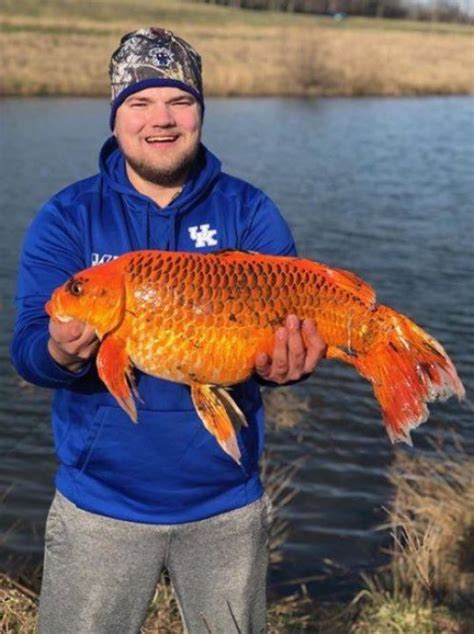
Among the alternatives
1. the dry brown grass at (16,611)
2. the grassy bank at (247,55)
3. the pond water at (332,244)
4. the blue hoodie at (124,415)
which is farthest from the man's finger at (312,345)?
the grassy bank at (247,55)

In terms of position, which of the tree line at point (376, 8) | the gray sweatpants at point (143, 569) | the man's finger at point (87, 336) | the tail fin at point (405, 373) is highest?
the man's finger at point (87, 336)

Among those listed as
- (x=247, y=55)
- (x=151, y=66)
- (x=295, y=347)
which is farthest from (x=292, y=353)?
(x=247, y=55)

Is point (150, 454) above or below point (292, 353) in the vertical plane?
below

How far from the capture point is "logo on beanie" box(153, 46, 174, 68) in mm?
3097

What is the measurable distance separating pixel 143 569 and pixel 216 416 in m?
0.58

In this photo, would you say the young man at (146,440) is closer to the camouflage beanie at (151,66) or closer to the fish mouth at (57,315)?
the camouflage beanie at (151,66)

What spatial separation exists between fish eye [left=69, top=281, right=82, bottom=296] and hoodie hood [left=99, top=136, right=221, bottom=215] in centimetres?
54

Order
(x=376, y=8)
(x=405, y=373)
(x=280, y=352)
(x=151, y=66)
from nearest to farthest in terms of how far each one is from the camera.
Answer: (x=280, y=352), (x=405, y=373), (x=151, y=66), (x=376, y=8)

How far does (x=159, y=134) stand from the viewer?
297 centimetres

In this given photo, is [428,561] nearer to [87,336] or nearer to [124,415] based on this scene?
[124,415]

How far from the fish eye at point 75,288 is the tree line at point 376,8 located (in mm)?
70852

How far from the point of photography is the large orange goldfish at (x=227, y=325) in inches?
103

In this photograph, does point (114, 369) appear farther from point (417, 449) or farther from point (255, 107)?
point (255, 107)

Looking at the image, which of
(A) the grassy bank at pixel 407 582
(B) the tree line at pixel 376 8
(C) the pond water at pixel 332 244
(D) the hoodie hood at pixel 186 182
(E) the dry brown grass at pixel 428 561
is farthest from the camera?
(B) the tree line at pixel 376 8
